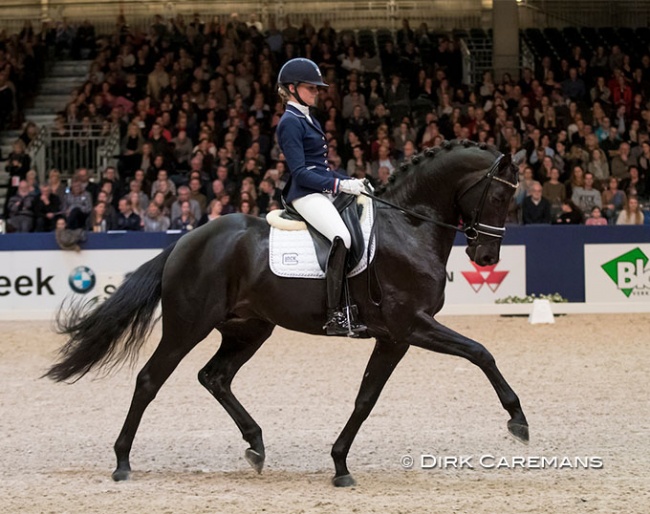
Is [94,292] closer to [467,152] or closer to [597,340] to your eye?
[597,340]

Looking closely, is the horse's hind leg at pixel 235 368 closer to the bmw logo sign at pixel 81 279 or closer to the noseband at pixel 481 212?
the noseband at pixel 481 212

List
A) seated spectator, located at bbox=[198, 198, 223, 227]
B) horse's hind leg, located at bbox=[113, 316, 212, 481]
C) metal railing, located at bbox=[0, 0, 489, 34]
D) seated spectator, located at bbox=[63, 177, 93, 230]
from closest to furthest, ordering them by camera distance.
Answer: horse's hind leg, located at bbox=[113, 316, 212, 481], seated spectator, located at bbox=[198, 198, 223, 227], seated spectator, located at bbox=[63, 177, 93, 230], metal railing, located at bbox=[0, 0, 489, 34]

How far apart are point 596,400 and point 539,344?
3340mm

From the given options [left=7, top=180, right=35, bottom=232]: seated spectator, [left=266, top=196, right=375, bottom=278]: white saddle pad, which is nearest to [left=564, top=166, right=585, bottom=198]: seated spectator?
[left=7, top=180, right=35, bottom=232]: seated spectator

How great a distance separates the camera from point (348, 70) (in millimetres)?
20828

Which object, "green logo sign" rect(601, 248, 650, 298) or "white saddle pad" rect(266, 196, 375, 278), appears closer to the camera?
"white saddle pad" rect(266, 196, 375, 278)

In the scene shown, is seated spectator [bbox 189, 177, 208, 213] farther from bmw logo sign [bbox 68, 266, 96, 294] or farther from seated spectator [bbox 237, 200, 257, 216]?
bmw logo sign [bbox 68, 266, 96, 294]

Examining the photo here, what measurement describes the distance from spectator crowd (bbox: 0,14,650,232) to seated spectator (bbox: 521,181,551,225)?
0.02 metres

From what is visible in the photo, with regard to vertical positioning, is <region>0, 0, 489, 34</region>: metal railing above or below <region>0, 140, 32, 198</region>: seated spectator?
above

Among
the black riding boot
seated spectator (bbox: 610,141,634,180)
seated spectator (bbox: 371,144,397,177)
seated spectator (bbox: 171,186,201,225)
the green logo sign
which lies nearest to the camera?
the black riding boot

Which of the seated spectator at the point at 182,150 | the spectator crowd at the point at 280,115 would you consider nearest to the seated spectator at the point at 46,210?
the spectator crowd at the point at 280,115

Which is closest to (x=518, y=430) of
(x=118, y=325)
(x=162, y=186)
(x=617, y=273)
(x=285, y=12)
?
(x=118, y=325)

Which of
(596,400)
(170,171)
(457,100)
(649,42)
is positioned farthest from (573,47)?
(596,400)

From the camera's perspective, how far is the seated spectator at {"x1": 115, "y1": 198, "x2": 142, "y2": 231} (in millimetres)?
15023
